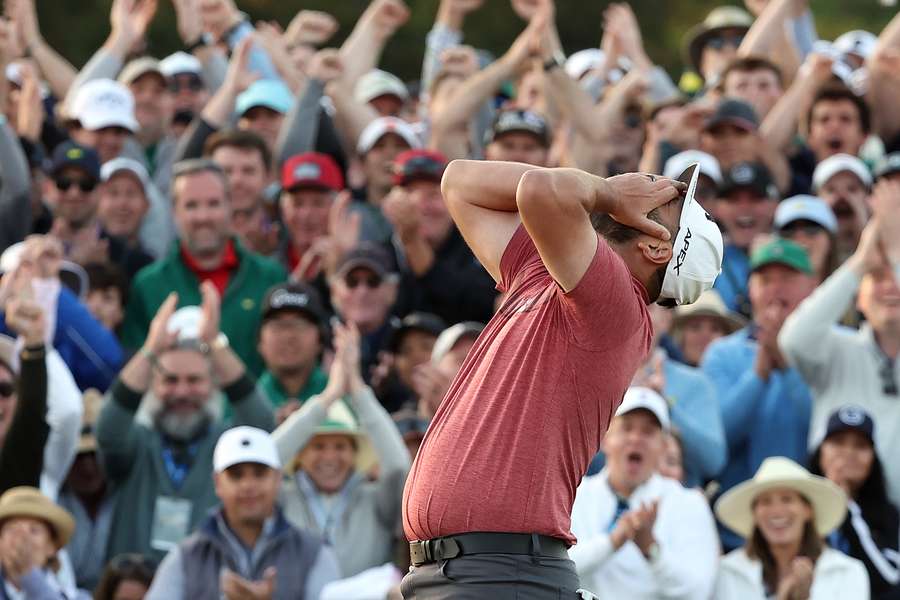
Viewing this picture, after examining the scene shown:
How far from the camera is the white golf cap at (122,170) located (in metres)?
11.9

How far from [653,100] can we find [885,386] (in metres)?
4.89

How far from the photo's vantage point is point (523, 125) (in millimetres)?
11945

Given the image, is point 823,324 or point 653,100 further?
point 653,100

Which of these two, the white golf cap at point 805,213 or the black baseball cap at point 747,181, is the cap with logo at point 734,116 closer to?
the black baseball cap at point 747,181

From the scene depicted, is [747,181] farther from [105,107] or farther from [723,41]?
[105,107]

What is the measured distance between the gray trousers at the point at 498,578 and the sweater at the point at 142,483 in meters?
4.32

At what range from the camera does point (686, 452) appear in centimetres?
1007

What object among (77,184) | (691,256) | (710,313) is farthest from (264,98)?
(691,256)

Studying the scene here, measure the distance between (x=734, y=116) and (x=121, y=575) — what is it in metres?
5.11

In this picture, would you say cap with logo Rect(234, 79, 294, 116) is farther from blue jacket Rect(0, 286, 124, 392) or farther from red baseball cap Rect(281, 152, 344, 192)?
blue jacket Rect(0, 286, 124, 392)

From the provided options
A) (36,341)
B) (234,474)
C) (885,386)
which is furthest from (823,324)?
(36,341)

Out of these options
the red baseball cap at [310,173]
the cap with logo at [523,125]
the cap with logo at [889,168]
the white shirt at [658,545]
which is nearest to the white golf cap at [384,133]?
the red baseball cap at [310,173]

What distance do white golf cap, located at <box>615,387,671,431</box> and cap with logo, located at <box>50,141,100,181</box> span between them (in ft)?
12.2

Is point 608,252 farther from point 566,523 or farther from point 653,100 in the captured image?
point 653,100
